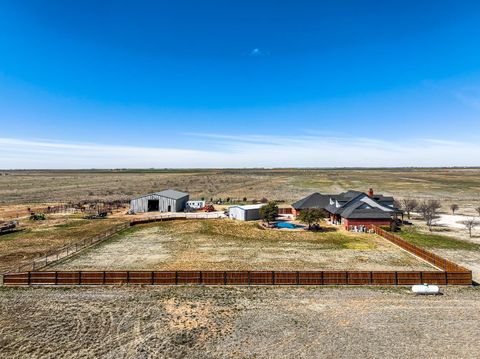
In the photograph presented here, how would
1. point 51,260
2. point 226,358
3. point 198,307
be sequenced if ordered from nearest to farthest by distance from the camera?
1. point 226,358
2. point 198,307
3. point 51,260

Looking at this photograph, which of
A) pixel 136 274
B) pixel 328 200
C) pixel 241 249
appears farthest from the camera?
pixel 328 200

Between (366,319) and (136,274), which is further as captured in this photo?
(136,274)

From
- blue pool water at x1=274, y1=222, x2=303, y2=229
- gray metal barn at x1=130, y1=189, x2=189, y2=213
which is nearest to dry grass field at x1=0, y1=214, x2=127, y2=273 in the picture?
gray metal barn at x1=130, y1=189, x2=189, y2=213

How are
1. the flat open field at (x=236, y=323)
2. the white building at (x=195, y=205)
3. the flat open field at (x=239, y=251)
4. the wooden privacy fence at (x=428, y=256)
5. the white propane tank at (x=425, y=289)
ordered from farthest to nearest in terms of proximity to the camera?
the white building at (x=195, y=205)
the flat open field at (x=239, y=251)
the wooden privacy fence at (x=428, y=256)
the white propane tank at (x=425, y=289)
the flat open field at (x=236, y=323)

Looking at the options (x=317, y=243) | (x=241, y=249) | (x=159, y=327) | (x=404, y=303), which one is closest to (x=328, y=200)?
(x=317, y=243)

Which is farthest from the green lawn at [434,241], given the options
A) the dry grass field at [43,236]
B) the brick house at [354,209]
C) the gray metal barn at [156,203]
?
the dry grass field at [43,236]

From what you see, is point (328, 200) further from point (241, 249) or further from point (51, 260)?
point (51, 260)

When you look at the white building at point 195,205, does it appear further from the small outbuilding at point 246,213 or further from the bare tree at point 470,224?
the bare tree at point 470,224
